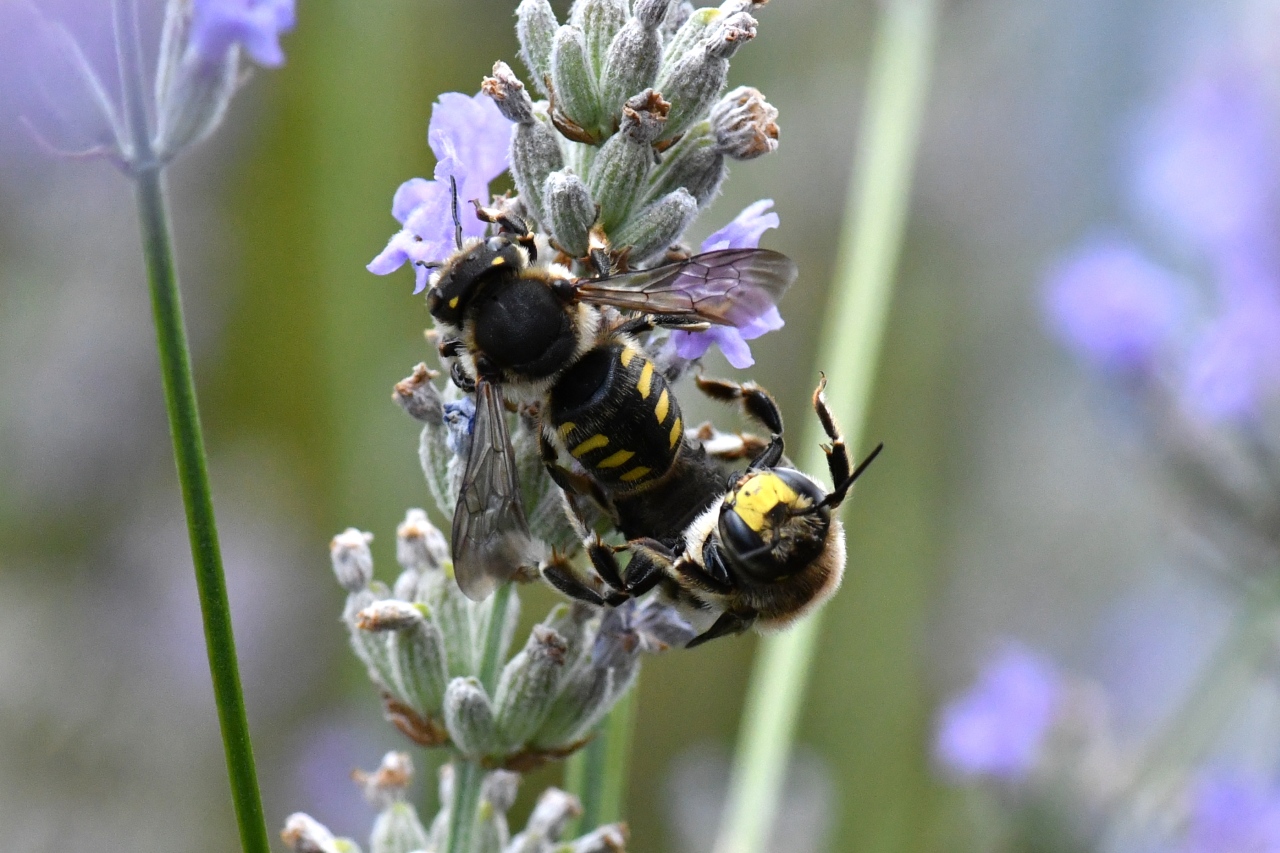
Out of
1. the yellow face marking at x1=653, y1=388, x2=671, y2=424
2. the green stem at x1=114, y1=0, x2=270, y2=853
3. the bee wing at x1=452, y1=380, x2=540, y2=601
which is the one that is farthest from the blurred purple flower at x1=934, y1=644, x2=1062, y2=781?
the green stem at x1=114, y1=0, x2=270, y2=853

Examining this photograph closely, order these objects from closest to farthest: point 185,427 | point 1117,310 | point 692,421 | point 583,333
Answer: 1. point 185,427
2. point 583,333
3. point 1117,310
4. point 692,421

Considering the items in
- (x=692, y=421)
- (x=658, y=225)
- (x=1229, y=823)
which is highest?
(x=658, y=225)

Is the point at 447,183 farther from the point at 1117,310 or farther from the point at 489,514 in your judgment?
the point at 1117,310

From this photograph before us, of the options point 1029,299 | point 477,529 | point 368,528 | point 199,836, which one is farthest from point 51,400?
point 1029,299

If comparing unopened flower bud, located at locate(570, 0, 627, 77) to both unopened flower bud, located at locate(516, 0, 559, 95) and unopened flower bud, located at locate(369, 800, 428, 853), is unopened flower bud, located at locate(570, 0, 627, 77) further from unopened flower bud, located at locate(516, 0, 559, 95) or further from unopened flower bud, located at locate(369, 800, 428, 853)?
unopened flower bud, located at locate(369, 800, 428, 853)

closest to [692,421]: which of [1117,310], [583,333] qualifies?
[1117,310]

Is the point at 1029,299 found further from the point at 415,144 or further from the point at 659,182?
the point at 659,182
